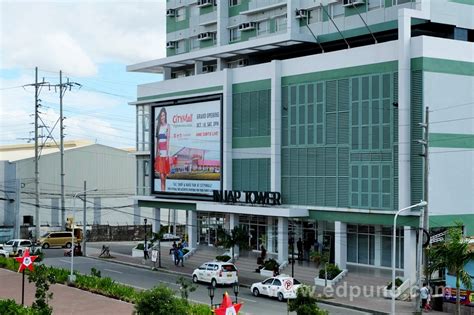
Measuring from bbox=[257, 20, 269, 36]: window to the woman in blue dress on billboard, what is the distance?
10.2 m

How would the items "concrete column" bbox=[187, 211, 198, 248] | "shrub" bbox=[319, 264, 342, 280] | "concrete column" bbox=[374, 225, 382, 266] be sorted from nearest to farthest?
"shrub" bbox=[319, 264, 342, 280] → "concrete column" bbox=[374, 225, 382, 266] → "concrete column" bbox=[187, 211, 198, 248]

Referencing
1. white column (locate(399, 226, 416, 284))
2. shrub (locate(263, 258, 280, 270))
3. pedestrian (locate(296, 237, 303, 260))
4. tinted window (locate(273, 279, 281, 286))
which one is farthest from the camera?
pedestrian (locate(296, 237, 303, 260))

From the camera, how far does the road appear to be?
130 ft

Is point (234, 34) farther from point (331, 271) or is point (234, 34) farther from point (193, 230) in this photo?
point (331, 271)

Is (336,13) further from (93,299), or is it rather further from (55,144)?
(55,144)

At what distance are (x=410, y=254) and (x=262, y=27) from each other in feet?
78.1

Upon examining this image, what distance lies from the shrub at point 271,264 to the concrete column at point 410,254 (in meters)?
9.83

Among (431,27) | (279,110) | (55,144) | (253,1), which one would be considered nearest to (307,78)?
(279,110)

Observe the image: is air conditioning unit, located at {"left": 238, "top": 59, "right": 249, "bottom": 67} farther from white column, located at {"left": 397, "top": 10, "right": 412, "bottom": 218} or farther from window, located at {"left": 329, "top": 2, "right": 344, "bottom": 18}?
white column, located at {"left": 397, "top": 10, "right": 412, "bottom": 218}

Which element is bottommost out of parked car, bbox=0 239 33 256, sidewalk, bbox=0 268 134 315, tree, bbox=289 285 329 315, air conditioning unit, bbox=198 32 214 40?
sidewalk, bbox=0 268 134 315

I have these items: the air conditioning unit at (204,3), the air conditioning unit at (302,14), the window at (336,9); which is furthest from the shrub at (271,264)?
the air conditioning unit at (204,3)

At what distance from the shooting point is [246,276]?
Answer: 2029 inches

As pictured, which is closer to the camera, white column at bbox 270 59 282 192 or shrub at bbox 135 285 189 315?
shrub at bbox 135 285 189 315

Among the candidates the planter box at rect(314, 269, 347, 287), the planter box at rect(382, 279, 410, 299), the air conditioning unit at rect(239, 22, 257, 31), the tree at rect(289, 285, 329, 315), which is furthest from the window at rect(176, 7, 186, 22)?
the tree at rect(289, 285, 329, 315)
